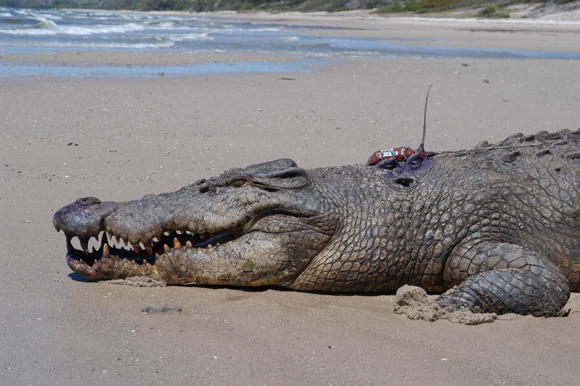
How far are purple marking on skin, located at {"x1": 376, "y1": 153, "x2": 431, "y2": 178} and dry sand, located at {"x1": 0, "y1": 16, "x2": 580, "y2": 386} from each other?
0.91m

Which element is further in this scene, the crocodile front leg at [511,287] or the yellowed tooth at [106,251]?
the yellowed tooth at [106,251]

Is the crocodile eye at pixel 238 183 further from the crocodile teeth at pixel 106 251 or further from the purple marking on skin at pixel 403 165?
the purple marking on skin at pixel 403 165

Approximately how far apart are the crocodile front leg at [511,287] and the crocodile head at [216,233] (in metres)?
0.95

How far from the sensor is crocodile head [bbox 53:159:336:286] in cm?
366

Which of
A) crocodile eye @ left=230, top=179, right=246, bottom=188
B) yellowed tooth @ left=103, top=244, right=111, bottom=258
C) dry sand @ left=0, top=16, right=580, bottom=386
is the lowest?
dry sand @ left=0, top=16, right=580, bottom=386

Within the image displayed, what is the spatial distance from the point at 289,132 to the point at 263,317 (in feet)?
15.5

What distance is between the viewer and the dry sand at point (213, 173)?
2.93m

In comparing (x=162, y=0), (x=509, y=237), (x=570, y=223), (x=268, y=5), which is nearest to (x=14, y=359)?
(x=509, y=237)

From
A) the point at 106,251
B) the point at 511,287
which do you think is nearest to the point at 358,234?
the point at 511,287

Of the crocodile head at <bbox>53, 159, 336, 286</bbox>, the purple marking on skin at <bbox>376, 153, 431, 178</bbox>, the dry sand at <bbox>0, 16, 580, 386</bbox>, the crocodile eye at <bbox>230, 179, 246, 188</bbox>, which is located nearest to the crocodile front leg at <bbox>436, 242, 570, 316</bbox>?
the dry sand at <bbox>0, 16, 580, 386</bbox>

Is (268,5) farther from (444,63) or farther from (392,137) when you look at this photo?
(392,137)

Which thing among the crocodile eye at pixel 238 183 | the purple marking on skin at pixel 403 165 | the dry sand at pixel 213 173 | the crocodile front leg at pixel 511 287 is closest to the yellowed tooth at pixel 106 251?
the dry sand at pixel 213 173

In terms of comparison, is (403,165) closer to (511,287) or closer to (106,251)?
(511,287)

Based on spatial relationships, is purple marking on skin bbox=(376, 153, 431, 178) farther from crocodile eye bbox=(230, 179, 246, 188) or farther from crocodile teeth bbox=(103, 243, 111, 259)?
crocodile teeth bbox=(103, 243, 111, 259)
